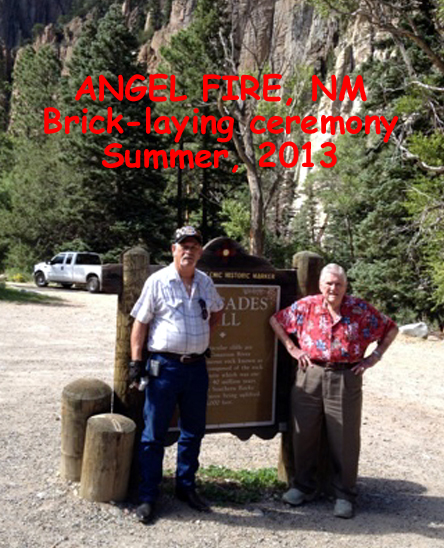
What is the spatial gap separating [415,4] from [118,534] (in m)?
14.6

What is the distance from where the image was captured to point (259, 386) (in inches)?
187

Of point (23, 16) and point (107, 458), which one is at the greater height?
point (23, 16)

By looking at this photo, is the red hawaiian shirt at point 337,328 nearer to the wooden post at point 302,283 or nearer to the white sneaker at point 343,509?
the wooden post at point 302,283

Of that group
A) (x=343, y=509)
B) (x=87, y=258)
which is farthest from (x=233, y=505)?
(x=87, y=258)

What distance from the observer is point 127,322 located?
14.4ft

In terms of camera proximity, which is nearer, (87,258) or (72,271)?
(72,271)

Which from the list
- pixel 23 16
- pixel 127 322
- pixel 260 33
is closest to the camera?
pixel 127 322

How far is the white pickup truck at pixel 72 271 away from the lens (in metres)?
25.2

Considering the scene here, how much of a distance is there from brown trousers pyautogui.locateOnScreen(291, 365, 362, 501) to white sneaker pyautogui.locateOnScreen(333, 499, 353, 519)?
4 centimetres

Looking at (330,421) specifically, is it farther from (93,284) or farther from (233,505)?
(93,284)

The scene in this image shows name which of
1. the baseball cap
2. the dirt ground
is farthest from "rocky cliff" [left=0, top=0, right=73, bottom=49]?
the baseball cap

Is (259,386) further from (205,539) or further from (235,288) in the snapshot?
(205,539)

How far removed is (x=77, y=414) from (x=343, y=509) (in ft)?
6.41

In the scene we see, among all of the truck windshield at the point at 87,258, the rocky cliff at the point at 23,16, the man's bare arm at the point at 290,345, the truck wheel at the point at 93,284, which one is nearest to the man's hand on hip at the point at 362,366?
the man's bare arm at the point at 290,345
